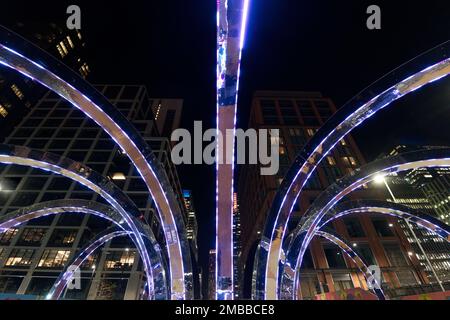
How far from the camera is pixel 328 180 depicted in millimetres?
43375

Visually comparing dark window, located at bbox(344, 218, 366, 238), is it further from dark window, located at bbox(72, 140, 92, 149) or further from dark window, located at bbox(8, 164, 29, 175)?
dark window, located at bbox(8, 164, 29, 175)

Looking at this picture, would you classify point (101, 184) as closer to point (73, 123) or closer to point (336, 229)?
point (336, 229)

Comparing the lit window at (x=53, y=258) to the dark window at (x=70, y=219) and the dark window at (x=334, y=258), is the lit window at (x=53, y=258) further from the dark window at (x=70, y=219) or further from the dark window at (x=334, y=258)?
the dark window at (x=334, y=258)

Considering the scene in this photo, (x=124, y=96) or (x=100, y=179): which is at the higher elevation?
(x=124, y=96)

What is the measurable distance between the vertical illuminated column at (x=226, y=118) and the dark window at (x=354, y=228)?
37964 mm

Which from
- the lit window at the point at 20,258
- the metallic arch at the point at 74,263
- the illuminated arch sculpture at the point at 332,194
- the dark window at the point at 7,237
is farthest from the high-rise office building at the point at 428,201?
the dark window at the point at 7,237

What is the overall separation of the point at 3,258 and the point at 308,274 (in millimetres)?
42847

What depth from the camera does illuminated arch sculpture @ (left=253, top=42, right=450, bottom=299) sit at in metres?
6.52

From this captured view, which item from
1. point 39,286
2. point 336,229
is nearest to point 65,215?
point 39,286

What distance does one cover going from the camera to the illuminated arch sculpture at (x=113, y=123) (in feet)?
19.2

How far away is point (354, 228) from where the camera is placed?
1576 inches

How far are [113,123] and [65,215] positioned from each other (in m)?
44.1
